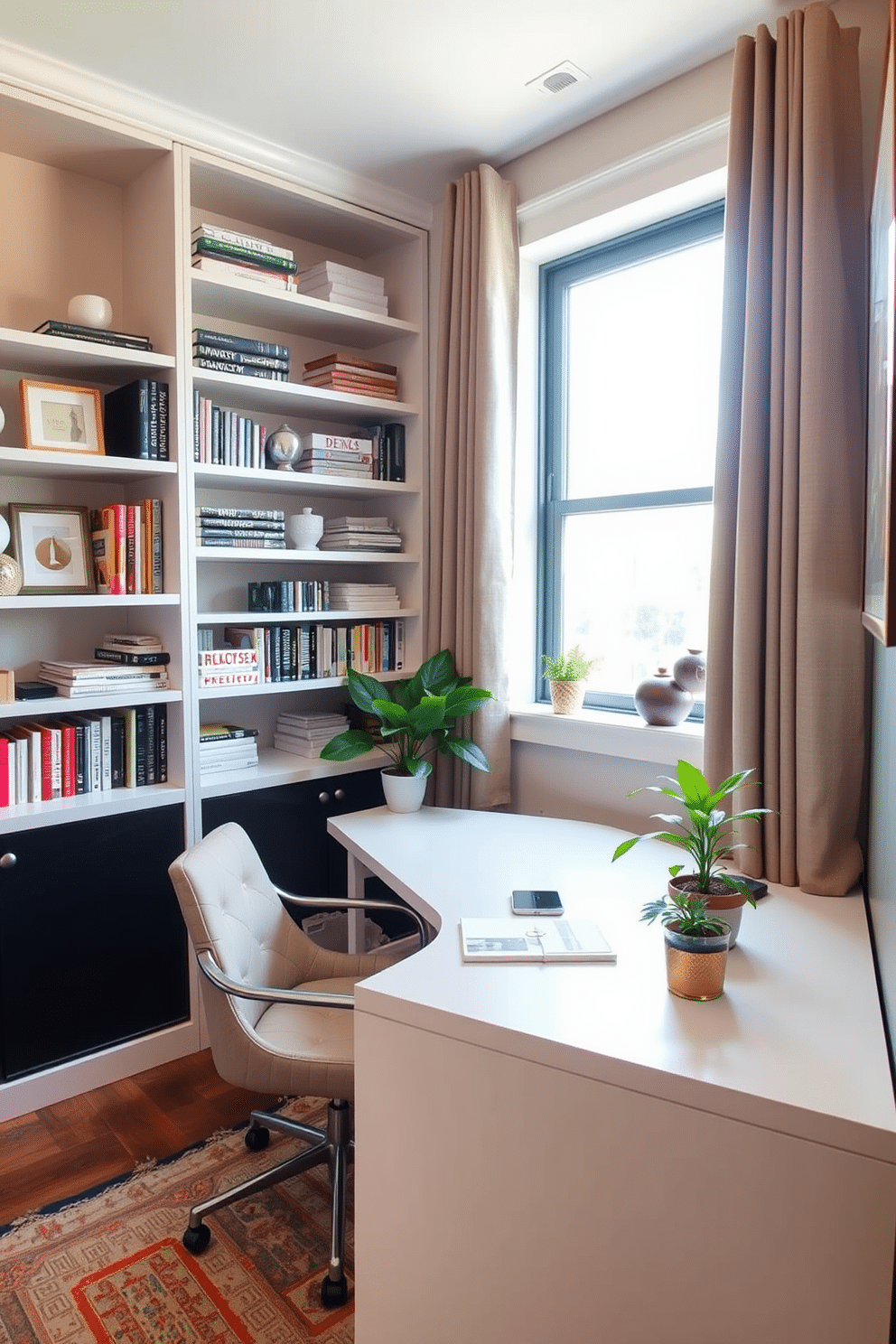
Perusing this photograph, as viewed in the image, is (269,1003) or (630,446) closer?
(269,1003)

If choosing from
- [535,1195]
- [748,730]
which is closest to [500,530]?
[748,730]

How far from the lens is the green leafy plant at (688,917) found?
1415mm

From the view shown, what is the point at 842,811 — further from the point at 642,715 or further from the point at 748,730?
the point at 642,715

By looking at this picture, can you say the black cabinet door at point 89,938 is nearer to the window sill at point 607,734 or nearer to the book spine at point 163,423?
the book spine at point 163,423

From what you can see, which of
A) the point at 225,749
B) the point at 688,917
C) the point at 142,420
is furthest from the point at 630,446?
the point at 688,917

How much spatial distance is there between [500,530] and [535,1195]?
2.01m

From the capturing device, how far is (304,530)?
290 centimetres

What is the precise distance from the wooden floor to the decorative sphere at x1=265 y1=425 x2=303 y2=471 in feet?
6.06

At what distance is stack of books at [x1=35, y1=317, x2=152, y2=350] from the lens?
2.33 metres

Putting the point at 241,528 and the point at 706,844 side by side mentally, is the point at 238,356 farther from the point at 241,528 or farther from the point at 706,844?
the point at 706,844

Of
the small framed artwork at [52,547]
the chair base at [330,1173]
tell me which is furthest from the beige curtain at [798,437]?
the small framed artwork at [52,547]

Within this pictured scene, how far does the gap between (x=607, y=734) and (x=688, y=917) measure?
119 cm

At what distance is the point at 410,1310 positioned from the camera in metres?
1.39

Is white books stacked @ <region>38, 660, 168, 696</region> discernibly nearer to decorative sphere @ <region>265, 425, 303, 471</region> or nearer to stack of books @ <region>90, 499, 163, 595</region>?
stack of books @ <region>90, 499, 163, 595</region>
